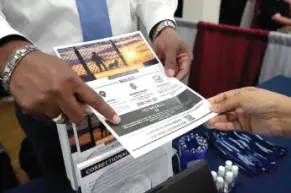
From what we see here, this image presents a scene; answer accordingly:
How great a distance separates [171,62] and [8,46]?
344 millimetres

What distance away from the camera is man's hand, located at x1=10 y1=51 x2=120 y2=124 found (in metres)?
0.38

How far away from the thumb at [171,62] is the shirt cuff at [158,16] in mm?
135

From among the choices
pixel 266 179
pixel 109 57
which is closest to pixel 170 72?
pixel 109 57

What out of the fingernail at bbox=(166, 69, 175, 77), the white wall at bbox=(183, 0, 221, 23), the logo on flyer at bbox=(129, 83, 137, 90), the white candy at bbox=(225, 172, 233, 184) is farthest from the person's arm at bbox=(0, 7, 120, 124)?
the white wall at bbox=(183, 0, 221, 23)

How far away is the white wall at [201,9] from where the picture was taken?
7.31 ft

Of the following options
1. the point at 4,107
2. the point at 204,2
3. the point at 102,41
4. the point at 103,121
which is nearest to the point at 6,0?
the point at 102,41

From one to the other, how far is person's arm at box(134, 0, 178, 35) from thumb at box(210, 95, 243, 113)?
0.28m

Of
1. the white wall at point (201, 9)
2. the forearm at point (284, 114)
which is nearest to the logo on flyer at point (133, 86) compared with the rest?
the forearm at point (284, 114)

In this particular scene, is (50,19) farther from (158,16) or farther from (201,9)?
(201,9)

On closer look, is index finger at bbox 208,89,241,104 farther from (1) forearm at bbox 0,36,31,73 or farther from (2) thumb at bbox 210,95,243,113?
(1) forearm at bbox 0,36,31,73

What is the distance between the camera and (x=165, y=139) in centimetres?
46

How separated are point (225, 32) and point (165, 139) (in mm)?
1342

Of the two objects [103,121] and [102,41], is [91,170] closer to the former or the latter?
[103,121]

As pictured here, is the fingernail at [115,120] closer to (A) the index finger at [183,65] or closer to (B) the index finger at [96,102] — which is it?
(B) the index finger at [96,102]
